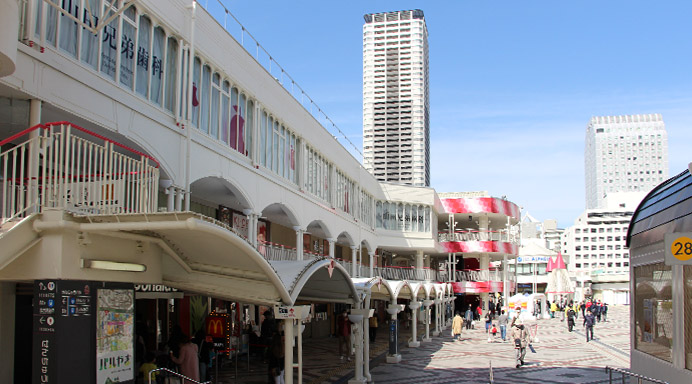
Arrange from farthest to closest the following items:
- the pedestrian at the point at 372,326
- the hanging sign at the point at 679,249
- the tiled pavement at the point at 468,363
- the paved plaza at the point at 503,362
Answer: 1. the pedestrian at the point at 372,326
2. the paved plaza at the point at 503,362
3. the tiled pavement at the point at 468,363
4. the hanging sign at the point at 679,249

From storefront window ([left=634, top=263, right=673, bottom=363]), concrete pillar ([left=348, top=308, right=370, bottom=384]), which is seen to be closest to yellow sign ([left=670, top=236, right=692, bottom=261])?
storefront window ([left=634, top=263, right=673, bottom=363])

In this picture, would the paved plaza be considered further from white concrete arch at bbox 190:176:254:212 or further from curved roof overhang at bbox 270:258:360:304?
white concrete arch at bbox 190:176:254:212

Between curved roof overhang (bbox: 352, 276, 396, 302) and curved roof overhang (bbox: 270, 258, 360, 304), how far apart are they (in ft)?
5.16

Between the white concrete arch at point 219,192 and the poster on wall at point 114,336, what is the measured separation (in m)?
8.51

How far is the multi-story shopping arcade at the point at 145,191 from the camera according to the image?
8203mm

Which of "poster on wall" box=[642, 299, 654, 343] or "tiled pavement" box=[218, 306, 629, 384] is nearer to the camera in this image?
"poster on wall" box=[642, 299, 654, 343]

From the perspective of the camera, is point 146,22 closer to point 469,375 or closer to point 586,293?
point 469,375

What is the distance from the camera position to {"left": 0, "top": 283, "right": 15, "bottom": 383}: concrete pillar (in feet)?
29.6

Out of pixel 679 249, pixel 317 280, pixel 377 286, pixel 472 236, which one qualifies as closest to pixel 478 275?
pixel 472 236

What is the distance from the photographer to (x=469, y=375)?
19078mm

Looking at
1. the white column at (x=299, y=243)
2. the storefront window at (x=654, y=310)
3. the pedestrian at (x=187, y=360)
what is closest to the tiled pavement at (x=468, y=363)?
the white column at (x=299, y=243)

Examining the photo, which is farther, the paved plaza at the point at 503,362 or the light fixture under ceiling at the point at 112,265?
the paved plaza at the point at 503,362

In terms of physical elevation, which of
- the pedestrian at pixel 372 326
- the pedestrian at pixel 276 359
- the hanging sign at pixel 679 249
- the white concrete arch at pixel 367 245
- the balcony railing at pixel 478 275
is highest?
the white concrete arch at pixel 367 245

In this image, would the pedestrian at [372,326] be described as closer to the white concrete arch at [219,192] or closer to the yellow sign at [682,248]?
the white concrete arch at [219,192]
